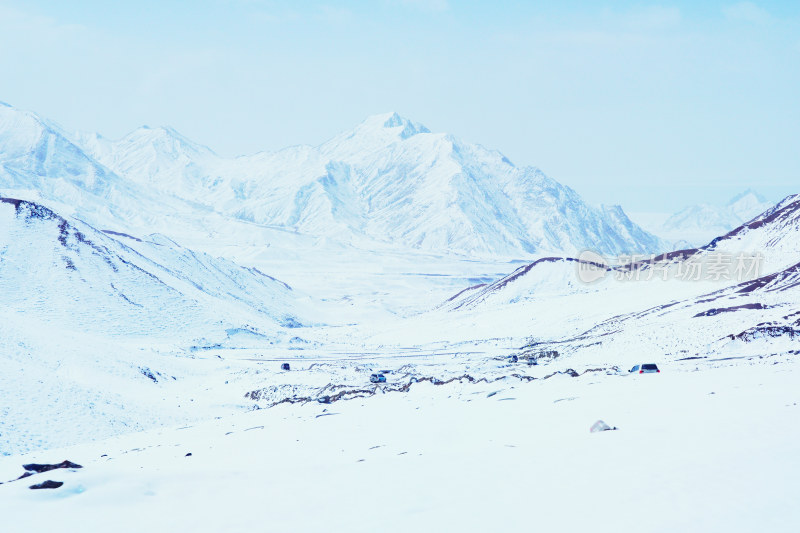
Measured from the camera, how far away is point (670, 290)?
8812 centimetres

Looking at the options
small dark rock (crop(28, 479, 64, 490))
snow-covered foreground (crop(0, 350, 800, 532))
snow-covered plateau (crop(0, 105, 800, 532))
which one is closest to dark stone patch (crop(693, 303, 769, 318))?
snow-covered plateau (crop(0, 105, 800, 532))

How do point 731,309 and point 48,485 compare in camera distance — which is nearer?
point 48,485

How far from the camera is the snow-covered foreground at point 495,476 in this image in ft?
31.8

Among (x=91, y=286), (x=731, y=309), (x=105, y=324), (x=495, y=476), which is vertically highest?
(x=91, y=286)

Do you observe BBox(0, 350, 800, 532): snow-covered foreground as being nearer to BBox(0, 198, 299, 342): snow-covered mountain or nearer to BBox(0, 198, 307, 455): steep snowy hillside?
BBox(0, 198, 307, 455): steep snowy hillside

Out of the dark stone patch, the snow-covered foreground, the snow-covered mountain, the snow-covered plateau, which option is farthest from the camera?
the snow-covered mountain

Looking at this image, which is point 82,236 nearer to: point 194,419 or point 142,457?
point 194,419

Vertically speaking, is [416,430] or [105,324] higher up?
[416,430]

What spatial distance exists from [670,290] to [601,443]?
8065 centimetres

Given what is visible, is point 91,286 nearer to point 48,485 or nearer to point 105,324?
point 105,324

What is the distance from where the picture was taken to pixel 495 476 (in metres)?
12.0

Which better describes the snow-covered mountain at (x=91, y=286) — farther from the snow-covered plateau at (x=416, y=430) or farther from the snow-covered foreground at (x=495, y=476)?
the snow-covered foreground at (x=495, y=476)

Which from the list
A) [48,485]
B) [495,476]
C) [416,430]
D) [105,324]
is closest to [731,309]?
[416,430]

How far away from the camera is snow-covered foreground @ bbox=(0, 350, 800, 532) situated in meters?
9.68
